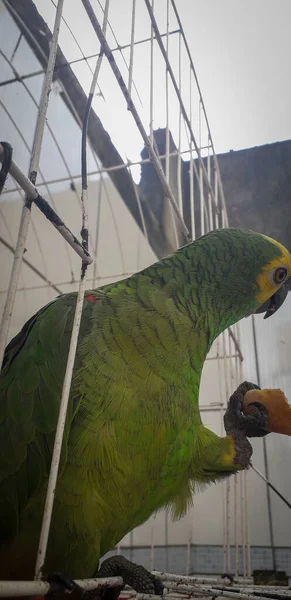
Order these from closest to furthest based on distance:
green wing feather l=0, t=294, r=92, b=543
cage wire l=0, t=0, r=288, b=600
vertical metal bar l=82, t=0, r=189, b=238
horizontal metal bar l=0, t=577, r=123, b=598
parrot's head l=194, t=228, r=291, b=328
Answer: horizontal metal bar l=0, t=577, r=123, b=598
green wing feather l=0, t=294, r=92, b=543
vertical metal bar l=82, t=0, r=189, b=238
parrot's head l=194, t=228, r=291, b=328
cage wire l=0, t=0, r=288, b=600

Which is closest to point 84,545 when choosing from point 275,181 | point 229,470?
point 229,470

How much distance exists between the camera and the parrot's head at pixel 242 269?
0.87 metres

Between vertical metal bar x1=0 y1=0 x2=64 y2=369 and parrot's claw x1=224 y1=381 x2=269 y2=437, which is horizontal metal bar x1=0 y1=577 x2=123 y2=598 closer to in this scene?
vertical metal bar x1=0 y1=0 x2=64 y2=369

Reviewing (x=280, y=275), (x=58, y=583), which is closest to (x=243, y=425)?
(x=280, y=275)

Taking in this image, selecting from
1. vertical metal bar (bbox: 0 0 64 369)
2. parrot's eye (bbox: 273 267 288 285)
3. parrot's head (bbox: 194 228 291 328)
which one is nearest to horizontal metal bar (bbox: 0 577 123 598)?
vertical metal bar (bbox: 0 0 64 369)

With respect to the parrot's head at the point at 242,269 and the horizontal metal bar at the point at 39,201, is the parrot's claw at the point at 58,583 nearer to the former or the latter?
the horizontal metal bar at the point at 39,201

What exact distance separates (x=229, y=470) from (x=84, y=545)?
1.44ft

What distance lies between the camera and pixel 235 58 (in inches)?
69.3

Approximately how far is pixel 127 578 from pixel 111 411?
0.23 metres

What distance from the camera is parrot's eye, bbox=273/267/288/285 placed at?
918 mm

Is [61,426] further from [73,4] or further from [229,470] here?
[73,4]

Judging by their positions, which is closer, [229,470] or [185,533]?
[229,470]

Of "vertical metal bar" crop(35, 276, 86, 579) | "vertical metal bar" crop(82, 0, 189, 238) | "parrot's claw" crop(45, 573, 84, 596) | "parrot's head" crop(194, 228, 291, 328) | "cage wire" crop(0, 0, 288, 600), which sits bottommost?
"parrot's claw" crop(45, 573, 84, 596)

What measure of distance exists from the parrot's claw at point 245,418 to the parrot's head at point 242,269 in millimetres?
218
